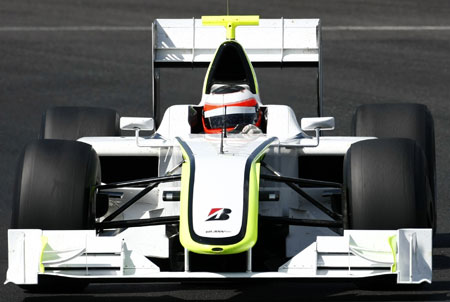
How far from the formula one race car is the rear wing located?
3.90 ft

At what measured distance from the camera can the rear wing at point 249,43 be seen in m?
12.6

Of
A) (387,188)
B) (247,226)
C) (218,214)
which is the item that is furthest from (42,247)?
(387,188)

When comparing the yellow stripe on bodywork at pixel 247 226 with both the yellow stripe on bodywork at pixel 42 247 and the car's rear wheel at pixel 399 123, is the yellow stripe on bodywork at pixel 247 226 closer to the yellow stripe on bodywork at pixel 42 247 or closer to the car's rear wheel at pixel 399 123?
the yellow stripe on bodywork at pixel 42 247

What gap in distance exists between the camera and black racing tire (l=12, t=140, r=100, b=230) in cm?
888

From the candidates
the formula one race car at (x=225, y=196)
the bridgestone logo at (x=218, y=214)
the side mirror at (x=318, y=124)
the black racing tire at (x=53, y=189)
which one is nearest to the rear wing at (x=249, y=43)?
the formula one race car at (x=225, y=196)

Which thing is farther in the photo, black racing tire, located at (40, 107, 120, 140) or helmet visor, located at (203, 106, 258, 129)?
black racing tire, located at (40, 107, 120, 140)

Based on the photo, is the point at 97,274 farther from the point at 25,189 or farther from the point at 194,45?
the point at 194,45

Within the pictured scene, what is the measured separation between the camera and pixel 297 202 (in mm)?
9977

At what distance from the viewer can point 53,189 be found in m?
8.92

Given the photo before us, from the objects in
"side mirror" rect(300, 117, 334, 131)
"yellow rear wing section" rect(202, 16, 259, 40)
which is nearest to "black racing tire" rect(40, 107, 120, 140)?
"yellow rear wing section" rect(202, 16, 259, 40)

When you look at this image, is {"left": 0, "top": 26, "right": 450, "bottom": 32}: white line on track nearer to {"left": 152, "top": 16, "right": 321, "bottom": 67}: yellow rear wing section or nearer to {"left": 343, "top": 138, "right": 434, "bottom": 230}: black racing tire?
{"left": 152, "top": 16, "right": 321, "bottom": 67}: yellow rear wing section

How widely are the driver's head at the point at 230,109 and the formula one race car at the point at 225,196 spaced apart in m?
0.01

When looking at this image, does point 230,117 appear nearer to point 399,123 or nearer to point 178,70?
point 399,123

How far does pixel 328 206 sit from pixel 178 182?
1.12 metres
